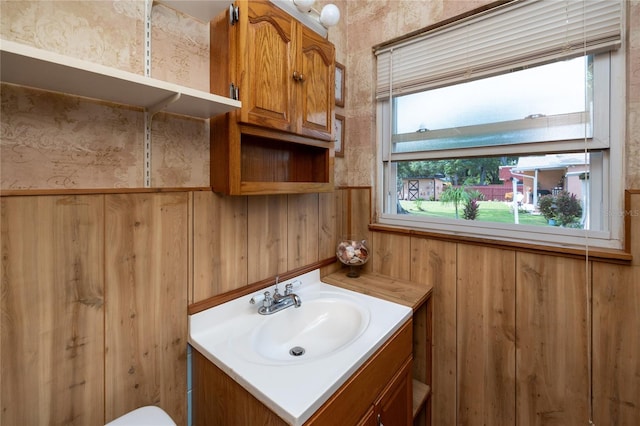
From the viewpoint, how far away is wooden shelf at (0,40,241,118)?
515mm

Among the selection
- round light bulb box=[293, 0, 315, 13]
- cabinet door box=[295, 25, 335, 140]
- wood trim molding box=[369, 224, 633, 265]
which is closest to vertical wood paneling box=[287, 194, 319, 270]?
cabinet door box=[295, 25, 335, 140]

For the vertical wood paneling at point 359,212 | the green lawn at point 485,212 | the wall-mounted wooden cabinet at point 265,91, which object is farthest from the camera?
the vertical wood paneling at point 359,212

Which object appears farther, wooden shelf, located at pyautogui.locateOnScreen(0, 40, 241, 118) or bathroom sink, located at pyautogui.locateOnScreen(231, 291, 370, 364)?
bathroom sink, located at pyautogui.locateOnScreen(231, 291, 370, 364)

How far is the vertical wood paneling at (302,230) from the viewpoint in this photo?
1.31 m

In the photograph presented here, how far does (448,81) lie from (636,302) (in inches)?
46.3

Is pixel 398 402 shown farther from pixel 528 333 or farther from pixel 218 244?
pixel 218 244

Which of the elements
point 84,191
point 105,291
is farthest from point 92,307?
point 84,191

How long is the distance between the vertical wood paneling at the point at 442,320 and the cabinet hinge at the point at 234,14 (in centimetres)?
129

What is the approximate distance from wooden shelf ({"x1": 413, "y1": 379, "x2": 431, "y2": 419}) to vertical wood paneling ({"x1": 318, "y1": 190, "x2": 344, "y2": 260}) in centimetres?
83

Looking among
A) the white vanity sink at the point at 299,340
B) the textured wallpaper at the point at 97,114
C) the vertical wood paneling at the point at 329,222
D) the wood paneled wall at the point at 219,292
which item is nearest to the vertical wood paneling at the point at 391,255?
the wood paneled wall at the point at 219,292

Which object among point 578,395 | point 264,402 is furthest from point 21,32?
point 578,395

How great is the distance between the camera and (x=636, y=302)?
37.2 inches

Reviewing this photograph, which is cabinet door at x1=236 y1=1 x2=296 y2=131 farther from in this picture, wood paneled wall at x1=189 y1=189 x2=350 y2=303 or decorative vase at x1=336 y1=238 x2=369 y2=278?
decorative vase at x1=336 y1=238 x2=369 y2=278

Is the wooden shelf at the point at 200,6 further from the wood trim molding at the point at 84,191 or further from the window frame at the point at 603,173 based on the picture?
the window frame at the point at 603,173
